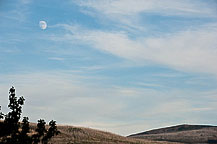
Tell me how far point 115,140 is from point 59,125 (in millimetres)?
21120

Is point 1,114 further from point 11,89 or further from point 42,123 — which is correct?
point 42,123

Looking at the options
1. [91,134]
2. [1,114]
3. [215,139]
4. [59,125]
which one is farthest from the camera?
[215,139]

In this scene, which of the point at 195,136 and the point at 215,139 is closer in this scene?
the point at 215,139

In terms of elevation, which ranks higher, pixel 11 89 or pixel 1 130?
pixel 11 89

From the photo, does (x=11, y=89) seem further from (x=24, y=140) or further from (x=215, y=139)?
(x=215, y=139)

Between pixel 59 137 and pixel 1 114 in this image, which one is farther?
pixel 59 137

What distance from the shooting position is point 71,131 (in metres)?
96.2

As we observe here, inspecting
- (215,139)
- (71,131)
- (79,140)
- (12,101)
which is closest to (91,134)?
(71,131)

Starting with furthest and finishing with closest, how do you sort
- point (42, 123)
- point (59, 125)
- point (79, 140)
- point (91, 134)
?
1. point (59, 125)
2. point (91, 134)
3. point (79, 140)
4. point (42, 123)

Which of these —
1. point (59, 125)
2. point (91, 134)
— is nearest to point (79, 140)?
point (91, 134)

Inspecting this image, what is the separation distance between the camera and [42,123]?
55.3 metres

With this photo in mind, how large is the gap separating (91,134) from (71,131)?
17.7 feet

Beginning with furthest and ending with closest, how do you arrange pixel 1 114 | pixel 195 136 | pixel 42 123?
pixel 195 136
pixel 42 123
pixel 1 114

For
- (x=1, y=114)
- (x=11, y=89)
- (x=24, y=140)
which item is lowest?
(x=24, y=140)
